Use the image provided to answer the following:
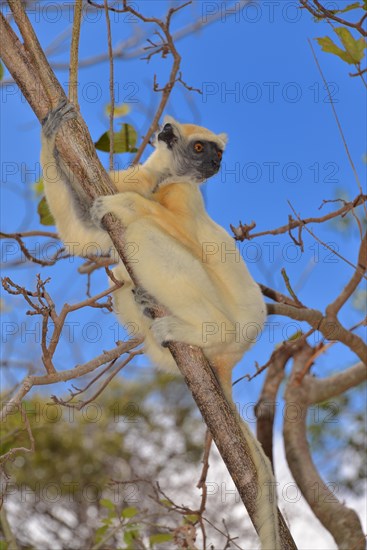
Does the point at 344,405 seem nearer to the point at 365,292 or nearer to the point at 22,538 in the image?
the point at 365,292

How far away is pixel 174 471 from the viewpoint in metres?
9.49

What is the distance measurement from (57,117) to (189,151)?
1.32 metres

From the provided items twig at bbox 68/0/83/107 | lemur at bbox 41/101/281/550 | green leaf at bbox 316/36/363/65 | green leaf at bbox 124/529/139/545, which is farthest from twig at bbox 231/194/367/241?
green leaf at bbox 124/529/139/545

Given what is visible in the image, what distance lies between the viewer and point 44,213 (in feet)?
15.0

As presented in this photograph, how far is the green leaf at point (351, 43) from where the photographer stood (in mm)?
3436

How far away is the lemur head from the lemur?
0.67ft

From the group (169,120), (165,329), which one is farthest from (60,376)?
(169,120)

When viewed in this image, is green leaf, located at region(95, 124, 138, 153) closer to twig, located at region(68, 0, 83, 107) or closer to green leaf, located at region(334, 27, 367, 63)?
twig, located at region(68, 0, 83, 107)

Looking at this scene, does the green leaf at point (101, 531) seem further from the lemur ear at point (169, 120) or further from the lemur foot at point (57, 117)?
the lemur ear at point (169, 120)

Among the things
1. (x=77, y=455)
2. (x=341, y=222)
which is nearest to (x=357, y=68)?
(x=341, y=222)

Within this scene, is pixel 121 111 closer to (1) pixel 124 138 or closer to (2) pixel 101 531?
(1) pixel 124 138

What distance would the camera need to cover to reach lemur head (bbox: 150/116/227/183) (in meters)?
4.19

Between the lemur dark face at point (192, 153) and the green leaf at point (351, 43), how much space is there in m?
1.14

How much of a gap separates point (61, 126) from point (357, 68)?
1.64 meters
